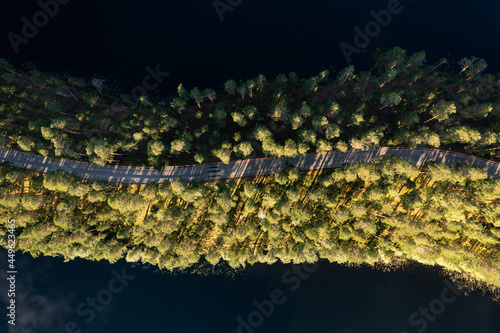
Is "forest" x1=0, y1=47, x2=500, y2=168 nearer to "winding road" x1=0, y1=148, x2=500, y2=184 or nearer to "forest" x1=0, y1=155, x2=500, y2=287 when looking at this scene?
"winding road" x1=0, y1=148, x2=500, y2=184

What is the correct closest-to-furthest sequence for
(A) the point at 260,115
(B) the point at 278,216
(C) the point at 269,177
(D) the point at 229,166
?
(B) the point at 278,216
(A) the point at 260,115
(C) the point at 269,177
(D) the point at 229,166

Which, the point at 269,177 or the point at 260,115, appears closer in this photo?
the point at 260,115

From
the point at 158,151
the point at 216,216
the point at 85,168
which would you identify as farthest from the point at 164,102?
the point at 216,216

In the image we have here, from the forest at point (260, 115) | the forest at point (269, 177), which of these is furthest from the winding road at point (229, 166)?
the forest at point (269, 177)

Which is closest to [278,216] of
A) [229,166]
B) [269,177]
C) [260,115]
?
[269,177]

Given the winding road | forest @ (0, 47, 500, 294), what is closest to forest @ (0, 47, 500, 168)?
forest @ (0, 47, 500, 294)

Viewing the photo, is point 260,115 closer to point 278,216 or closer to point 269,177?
point 269,177

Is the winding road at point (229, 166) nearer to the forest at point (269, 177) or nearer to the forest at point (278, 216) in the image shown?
the forest at point (269, 177)
